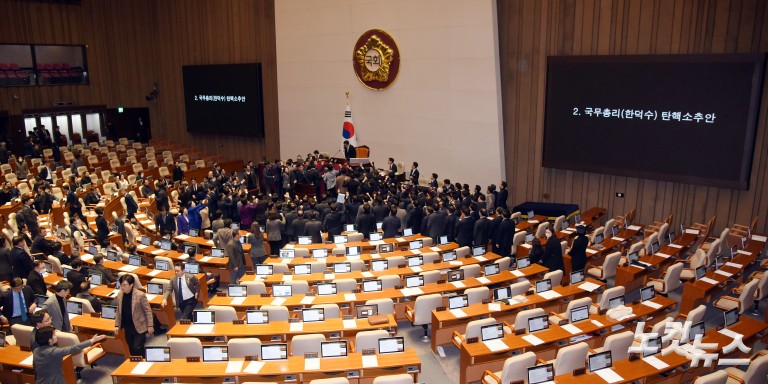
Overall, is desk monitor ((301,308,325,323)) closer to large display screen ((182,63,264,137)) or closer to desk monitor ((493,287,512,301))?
desk monitor ((493,287,512,301))

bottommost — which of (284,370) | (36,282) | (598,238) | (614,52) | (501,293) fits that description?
(284,370)

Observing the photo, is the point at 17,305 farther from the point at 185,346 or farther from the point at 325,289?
the point at 325,289

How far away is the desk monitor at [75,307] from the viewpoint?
378 inches

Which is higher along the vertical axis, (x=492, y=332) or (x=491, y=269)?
(x=491, y=269)

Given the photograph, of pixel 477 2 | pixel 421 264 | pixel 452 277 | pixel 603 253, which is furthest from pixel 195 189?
pixel 603 253

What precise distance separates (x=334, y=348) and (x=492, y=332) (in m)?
2.43

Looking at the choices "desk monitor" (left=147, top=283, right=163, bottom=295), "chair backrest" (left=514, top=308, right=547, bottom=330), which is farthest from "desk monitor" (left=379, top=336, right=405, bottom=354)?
"desk monitor" (left=147, top=283, right=163, bottom=295)

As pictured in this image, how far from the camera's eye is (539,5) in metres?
17.2

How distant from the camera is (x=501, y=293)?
10.1 meters

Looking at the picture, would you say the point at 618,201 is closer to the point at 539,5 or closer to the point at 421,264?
the point at 539,5

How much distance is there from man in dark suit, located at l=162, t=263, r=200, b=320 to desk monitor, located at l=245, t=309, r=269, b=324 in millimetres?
1630

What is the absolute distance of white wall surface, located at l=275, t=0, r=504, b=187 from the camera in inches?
723

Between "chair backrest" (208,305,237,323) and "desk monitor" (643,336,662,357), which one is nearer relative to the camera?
"desk monitor" (643,336,662,357)

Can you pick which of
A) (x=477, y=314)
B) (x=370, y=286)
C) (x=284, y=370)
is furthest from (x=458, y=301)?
(x=284, y=370)
